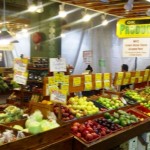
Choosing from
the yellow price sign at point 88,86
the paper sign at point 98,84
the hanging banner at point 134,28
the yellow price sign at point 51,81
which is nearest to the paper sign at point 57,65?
the yellow price sign at point 51,81

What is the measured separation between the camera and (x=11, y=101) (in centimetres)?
955

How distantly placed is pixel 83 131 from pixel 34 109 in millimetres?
844

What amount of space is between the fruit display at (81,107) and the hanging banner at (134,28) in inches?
172

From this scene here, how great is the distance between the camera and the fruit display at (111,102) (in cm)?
524

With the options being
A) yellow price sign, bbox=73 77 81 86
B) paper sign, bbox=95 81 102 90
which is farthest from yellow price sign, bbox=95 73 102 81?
yellow price sign, bbox=73 77 81 86

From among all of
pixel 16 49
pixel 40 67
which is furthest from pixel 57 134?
pixel 16 49

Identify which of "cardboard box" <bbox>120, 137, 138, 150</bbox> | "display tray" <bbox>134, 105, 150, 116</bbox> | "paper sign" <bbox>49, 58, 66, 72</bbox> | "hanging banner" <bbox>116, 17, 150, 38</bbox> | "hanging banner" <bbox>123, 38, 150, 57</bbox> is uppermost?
"hanging banner" <bbox>116, 17, 150, 38</bbox>

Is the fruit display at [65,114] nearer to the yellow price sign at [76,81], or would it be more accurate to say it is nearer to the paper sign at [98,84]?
A: the yellow price sign at [76,81]

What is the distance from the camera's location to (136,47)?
29.9 ft

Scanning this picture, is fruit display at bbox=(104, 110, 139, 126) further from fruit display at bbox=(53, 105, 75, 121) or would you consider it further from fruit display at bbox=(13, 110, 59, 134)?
fruit display at bbox=(13, 110, 59, 134)

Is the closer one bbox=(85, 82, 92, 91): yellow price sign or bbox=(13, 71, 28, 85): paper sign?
bbox=(13, 71, 28, 85): paper sign

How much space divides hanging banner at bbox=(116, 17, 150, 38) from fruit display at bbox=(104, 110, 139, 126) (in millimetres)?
4334

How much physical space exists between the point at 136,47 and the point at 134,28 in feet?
2.10

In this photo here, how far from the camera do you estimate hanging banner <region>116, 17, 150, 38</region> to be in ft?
28.4
